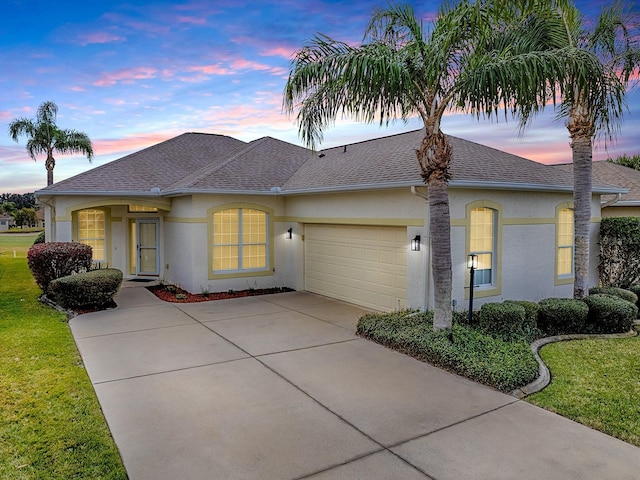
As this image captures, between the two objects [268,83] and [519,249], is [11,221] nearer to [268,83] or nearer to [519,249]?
[268,83]

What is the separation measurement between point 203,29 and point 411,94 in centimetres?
694

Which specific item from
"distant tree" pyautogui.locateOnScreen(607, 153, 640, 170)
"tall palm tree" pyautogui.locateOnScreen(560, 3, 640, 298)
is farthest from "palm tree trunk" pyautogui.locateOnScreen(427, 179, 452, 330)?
"distant tree" pyautogui.locateOnScreen(607, 153, 640, 170)

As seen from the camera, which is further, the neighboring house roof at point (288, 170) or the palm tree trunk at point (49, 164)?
the palm tree trunk at point (49, 164)

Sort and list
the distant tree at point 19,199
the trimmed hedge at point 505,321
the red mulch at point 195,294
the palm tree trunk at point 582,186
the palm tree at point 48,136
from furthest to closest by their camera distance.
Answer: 1. the distant tree at point 19,199
2. the palm tree at point 48,136
3. the red mulch at point 195,294
4. the palm tree trunk at point 582,186
5. the trimmed hedge at point 505,321

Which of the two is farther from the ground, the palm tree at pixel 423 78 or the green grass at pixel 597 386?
the palm tree at pixel 423 78

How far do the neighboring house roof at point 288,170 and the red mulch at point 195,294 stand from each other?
300 centimetres

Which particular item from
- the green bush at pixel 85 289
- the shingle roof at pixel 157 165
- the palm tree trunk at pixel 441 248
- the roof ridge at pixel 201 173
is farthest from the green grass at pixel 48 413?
the roof ridge at pixel 201 173

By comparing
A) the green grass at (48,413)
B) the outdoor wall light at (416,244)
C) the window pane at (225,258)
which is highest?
the outdoor wall light at (416,244)

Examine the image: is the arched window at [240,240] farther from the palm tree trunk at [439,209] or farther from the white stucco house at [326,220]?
the palm tree trunk at [439,209]

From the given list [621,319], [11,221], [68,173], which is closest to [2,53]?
[621,319]

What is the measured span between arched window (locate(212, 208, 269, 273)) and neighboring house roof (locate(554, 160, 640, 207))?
32.9 ft

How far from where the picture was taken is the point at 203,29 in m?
11.6

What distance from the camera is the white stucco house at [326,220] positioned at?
10031 mm

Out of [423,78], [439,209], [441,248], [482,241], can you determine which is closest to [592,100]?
[482,241]
